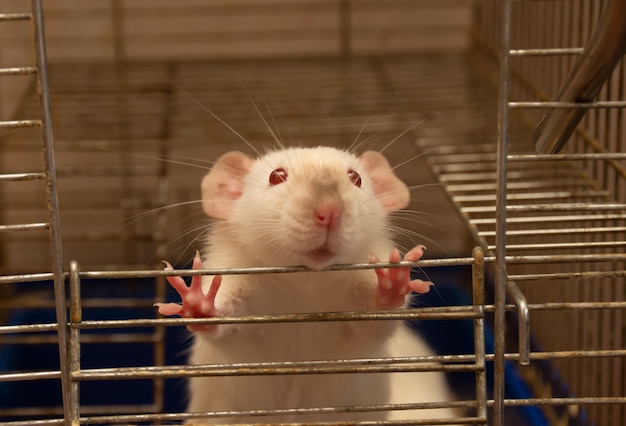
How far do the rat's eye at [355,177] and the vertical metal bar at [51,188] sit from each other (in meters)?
0.42

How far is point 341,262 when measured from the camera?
3.43 feet

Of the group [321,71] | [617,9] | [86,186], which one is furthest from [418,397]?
[86,186]

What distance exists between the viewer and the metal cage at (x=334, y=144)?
3.04 ft

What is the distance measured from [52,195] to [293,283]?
0.43 meters

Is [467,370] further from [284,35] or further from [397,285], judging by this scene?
[284,35]

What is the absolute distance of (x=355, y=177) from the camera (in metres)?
1.15

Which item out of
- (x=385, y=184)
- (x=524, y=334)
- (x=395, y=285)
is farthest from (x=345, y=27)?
(x=524, y=334)

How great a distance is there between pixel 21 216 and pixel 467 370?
1.96 metres

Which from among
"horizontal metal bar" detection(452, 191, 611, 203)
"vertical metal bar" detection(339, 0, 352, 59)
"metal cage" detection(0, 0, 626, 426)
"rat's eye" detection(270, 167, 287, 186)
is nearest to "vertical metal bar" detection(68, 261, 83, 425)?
"metal cage" detection(0, 0, 626, 426)

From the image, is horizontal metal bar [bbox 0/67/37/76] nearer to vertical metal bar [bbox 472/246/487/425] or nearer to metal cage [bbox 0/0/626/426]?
metal cage [bbox 0/0/626/426]

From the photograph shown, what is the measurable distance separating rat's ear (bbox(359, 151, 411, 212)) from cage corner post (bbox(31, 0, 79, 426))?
0.52 m

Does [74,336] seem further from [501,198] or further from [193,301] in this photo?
[501,198]

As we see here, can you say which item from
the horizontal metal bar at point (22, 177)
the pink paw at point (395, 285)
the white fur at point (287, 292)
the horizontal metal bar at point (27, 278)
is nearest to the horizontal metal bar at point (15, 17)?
the horizontal metal bar at point (22, 177)

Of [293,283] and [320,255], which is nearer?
[320,255]
